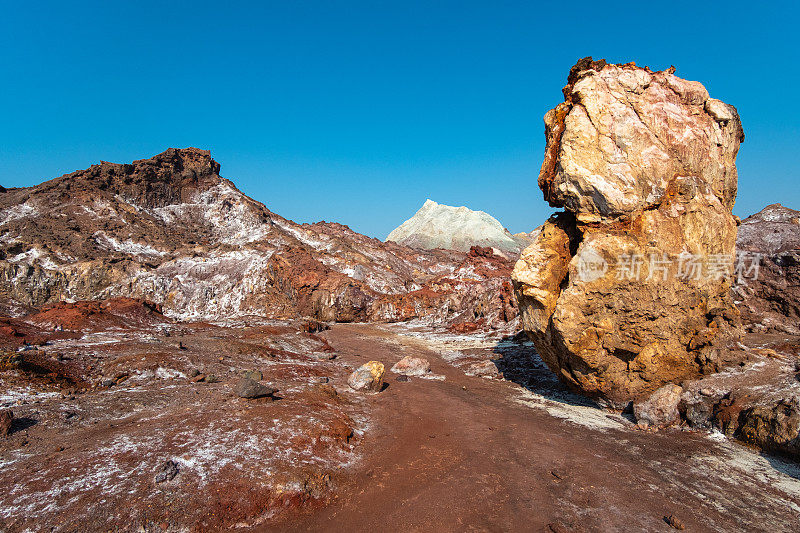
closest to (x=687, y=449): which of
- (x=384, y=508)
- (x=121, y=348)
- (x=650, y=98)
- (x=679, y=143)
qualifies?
(x=384, y=508)

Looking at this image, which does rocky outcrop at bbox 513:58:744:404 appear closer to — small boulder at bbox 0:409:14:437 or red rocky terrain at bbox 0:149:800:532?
red rocky terrain at bbox 0:149:800:532

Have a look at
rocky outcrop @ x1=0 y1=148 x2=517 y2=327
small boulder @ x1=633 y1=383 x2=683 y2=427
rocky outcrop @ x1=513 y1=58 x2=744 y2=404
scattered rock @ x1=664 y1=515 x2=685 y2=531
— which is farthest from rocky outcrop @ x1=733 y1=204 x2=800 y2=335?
scattered rock @ x1=664 y1=515 x2=685 y2=531

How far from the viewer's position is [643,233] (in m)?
7.66

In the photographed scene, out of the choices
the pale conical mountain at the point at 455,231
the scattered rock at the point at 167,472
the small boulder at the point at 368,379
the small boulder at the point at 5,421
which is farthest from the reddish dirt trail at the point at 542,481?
the pale conical mountain at the point at 455,231

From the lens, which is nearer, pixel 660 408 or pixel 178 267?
pixel 660 408

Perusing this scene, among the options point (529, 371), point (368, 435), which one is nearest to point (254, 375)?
point (368, 435)

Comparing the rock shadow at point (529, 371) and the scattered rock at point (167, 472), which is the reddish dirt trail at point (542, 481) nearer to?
the scattered rock at point (167, 472)

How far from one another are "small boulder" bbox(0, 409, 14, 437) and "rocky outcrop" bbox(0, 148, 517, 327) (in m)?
16.2

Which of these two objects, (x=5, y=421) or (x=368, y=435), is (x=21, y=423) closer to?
(x=5, y=421)

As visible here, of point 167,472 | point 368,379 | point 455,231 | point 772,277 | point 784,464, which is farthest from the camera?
point 455,231

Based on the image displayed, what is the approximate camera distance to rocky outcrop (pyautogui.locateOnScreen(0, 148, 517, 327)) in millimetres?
22297

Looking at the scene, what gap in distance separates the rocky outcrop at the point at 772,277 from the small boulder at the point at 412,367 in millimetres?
9370

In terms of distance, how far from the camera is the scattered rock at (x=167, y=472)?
457cm

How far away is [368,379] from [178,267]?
21.6 m
